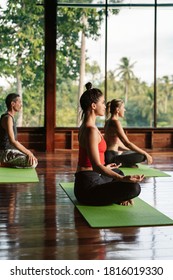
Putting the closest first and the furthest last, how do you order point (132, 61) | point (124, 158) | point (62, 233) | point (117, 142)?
point (62, 233), point (117, 142), point (124, 158), point (132, 61)

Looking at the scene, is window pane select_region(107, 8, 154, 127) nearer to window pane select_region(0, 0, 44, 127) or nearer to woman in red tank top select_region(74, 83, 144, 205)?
window pane select_region(0, 0, 44, 127)

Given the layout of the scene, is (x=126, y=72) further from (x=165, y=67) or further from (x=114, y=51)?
(x=165, y=67)

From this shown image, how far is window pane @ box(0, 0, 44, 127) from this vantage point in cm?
948

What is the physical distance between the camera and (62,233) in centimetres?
308

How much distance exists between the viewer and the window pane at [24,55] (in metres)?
9.48

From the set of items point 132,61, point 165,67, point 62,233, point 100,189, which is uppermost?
point 132,61

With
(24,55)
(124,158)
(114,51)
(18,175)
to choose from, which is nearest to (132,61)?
(114,51)

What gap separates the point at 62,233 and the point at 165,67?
7.90 meters

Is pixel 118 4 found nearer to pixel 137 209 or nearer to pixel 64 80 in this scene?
pixel 64 80

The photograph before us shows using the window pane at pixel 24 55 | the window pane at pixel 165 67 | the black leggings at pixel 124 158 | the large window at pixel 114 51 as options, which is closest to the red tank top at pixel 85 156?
the black leggings at pixel 124 158

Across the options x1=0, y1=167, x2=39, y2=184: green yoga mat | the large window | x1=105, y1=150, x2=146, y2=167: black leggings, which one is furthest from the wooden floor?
the large window

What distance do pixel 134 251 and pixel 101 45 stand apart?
23.6 ft

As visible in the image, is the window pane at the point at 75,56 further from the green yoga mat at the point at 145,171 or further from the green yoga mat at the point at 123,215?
the green yoga mat at the point at 123,215

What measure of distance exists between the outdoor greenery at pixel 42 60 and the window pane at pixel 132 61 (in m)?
0.06
